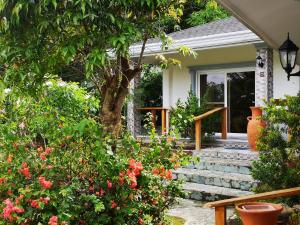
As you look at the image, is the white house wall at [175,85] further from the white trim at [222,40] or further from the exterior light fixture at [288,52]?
the exterior light fixture at [288,52]

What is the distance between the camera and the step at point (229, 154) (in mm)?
9539

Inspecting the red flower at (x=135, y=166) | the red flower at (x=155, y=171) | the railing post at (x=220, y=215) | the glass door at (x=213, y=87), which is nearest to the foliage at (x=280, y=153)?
the railing post at (x=220, y=215)

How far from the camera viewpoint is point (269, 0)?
16.7ft

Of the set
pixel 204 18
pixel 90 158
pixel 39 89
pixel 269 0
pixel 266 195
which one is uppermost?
pixel 204 18

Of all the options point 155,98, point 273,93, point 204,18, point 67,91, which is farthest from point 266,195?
point 204,18

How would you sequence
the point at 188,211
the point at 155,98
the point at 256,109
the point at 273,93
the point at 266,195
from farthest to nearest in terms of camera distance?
1. the point at 155,98
2. the point at 273,93
3. the point at 256,109
4. the point at 188,211
5. the point at 266,195

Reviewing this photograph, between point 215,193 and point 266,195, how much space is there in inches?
137

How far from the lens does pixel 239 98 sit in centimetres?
1273

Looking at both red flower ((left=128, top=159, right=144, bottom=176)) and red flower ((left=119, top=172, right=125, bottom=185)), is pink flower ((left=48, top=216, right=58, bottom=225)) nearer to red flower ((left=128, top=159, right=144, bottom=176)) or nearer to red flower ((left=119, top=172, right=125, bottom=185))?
red flower ((left=119, top=172, right=125, bottom=185))

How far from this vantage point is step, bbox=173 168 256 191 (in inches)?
325

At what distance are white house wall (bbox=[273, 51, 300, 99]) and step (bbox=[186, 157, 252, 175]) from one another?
2686 millimetres

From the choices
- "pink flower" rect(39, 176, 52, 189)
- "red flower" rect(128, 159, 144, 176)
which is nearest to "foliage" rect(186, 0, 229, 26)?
"red flower" rect(128, 159, 144, 176)

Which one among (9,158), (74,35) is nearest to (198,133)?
(74,35)

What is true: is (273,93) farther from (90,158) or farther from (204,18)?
(204,18)
